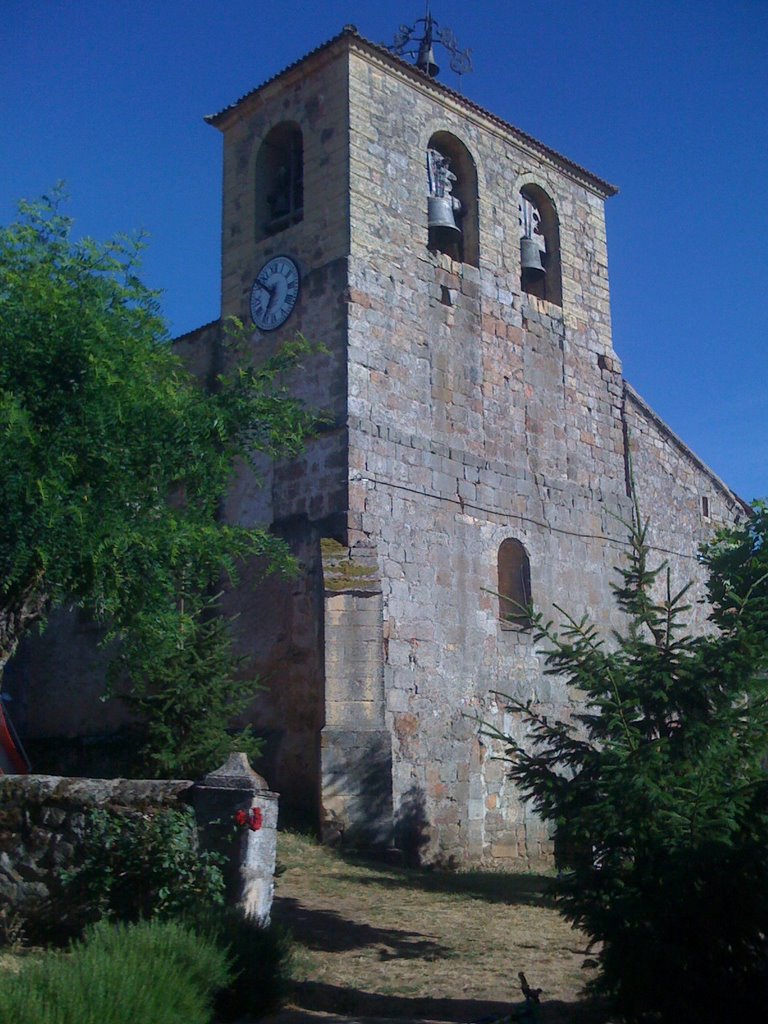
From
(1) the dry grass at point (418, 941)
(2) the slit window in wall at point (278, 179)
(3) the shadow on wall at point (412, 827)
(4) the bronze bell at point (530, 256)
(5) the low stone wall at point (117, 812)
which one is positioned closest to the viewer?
(1) the dry grass at point (418, 941)

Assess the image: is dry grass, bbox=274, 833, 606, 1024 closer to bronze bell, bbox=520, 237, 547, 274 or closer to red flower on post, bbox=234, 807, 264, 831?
red flower on post, bbox=234, 807, 264, 831

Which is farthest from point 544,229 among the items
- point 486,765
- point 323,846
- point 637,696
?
point 637,696

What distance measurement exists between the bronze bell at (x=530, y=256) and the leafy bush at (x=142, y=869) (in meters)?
12.1

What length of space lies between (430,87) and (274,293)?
13.2ft

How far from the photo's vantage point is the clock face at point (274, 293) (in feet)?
53.8

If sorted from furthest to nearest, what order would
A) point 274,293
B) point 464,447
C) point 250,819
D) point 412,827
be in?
point 274,293, point 464,447, point 412,827, point 250,819

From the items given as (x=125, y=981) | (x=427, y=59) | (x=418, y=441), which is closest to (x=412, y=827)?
(x=418, y=441)

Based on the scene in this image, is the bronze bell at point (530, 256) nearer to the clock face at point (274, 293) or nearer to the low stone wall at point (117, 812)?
the clock face at point (274, 293)

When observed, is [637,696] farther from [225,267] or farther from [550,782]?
[225,267]

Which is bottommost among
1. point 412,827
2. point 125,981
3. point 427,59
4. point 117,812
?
point 125,981

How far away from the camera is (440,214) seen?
17047 millimetres

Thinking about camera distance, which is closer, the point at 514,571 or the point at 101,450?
the point at 101,450

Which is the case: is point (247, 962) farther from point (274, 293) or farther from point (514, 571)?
point (274, 293)

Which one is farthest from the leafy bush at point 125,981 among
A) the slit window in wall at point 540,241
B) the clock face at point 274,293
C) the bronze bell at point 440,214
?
the slit window in wall at point 540,241
